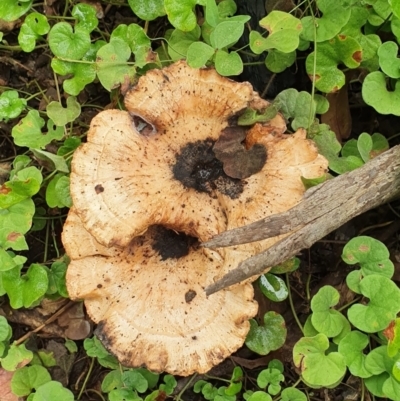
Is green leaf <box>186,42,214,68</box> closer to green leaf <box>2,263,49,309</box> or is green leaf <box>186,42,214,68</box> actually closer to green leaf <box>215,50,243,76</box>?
green leaf <box>215,50,243,76</box>

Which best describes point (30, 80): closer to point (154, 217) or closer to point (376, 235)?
point (154, 217)

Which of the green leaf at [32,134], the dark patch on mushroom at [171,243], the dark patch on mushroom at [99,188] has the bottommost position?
the dark patch on mushroom at [171,243]

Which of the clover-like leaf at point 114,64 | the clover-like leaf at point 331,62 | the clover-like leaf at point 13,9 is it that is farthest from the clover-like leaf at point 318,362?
the clover-like leaf at point 13,9

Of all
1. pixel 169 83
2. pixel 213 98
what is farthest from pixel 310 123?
pixel 169 83

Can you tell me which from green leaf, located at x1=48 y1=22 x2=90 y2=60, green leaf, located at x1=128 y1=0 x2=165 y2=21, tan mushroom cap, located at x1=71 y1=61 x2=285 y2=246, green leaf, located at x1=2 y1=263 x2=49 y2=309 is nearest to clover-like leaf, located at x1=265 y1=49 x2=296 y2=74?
tan mushroom cap, located at x1=71 y1=61 x2=285 y2=246

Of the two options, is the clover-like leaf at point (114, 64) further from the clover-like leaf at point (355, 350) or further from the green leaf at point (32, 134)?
the clover-like leaf at point (355, 350)
